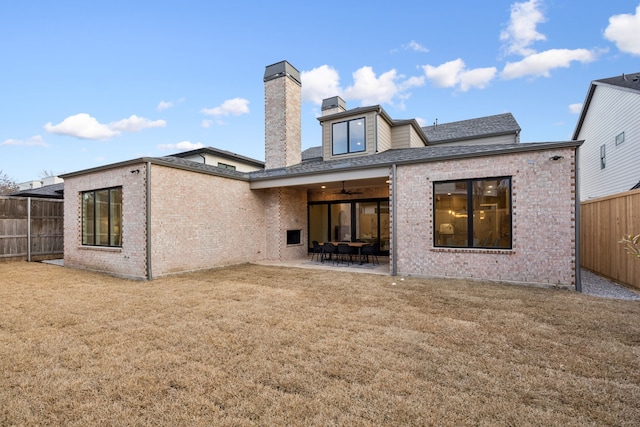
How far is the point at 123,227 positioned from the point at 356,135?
361 inches

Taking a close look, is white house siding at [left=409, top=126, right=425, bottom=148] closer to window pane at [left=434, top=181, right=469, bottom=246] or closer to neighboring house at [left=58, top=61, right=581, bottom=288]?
neighboring house at [left=58, top=61, right=581, bottom=288]

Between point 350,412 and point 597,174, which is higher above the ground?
point 597,174

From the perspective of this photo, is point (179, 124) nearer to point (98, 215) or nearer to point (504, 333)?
point (98, 215)

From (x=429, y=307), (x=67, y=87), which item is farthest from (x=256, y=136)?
(x=429, y=307)

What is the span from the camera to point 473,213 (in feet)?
25.5

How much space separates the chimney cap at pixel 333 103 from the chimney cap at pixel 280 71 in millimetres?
3550

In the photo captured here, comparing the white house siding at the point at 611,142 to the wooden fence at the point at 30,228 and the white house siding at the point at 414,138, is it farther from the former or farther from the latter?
the wooden fence at the point at 30,228

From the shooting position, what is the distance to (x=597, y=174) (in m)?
14.6

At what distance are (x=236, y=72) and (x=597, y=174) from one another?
19.2 meters

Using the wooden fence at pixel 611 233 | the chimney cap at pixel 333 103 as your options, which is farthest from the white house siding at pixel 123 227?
the wooden fence at pixel 611 233

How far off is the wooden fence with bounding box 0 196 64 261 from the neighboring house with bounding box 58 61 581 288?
3.11 meters

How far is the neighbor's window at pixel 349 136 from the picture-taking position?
1252 centimetres

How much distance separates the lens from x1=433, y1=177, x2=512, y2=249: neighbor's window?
295 inches

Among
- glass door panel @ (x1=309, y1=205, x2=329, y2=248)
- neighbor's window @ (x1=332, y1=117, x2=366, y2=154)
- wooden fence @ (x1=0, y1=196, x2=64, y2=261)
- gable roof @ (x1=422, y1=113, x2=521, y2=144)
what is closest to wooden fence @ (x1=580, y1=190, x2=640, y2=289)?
gable roof @ (x1=422, y1=113, x2=521, y2=144)
